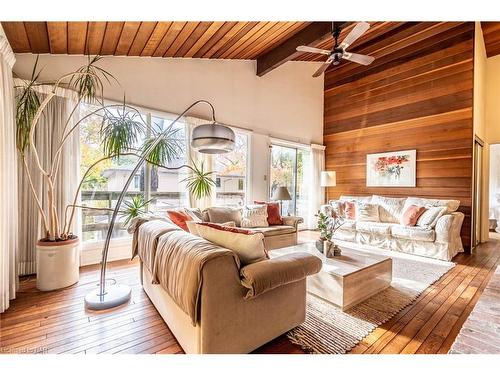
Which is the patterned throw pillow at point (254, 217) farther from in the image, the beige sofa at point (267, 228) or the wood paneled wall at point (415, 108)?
the wood paneled wall at point (415, 108)

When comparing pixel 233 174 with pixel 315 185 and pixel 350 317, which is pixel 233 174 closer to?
pixel 315 185

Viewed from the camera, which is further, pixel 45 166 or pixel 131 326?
pixel 45 166

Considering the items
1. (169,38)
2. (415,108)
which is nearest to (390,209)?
(415,108)

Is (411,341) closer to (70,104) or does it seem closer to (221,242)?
(221,242)

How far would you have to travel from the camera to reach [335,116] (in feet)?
21.4

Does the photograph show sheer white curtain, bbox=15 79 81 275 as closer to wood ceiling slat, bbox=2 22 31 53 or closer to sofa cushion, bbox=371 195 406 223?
wood ceiling slat, bbox=2 22 31 53

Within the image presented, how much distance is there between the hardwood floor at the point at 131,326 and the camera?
168 cm

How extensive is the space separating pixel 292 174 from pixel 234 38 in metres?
3.40

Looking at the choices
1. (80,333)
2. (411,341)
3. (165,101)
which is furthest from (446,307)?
(165,101)

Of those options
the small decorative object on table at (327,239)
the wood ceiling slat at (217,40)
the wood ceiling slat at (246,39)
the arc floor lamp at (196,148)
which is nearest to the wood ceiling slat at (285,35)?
the wood ceiling slat at (246,39)

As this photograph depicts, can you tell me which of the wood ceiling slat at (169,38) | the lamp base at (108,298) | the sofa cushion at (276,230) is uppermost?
the wood ceiling slat at (169,38)

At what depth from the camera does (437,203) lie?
4.46m

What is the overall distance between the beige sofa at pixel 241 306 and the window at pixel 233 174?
3.14 m
